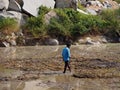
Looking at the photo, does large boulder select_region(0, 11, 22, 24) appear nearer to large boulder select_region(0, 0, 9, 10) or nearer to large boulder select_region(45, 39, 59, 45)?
large boulder select_region(0, 0, 9, 10)

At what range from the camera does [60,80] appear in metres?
15.2

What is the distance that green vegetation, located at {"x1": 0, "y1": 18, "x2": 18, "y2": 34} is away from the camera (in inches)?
1231

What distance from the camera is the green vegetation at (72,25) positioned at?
32019 mm

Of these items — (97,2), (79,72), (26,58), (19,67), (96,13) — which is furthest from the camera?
(97,2)

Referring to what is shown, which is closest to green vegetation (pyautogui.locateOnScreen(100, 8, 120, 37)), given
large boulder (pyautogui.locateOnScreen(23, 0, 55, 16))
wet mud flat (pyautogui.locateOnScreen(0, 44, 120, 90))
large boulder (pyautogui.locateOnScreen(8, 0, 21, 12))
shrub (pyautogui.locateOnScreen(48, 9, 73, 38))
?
shrub (pyautogui.locateOnScreen(48, 9, 73, 38))

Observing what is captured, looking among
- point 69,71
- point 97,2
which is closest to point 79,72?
point 69,71

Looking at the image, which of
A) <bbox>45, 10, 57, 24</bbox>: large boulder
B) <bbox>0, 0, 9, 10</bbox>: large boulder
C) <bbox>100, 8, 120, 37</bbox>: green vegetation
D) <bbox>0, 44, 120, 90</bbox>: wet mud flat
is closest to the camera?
<bbox>0, 44, 120, 90</bbox>: wet mud flat

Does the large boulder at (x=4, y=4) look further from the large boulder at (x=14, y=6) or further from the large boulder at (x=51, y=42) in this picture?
the large boulder at (x=51, y=42)

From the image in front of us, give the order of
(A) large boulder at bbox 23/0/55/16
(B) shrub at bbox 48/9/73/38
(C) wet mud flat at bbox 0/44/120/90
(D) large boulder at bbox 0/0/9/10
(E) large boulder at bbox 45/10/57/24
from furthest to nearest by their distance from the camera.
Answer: (A) large boulder at bbox 23/0/55/16 → (E) large boulder at bbox 45/10/57/24 → (D) large boulder at bbox 0/0/9/10 → (B) shrub at bbox 48/9/73/38 → (C) wet mud flat at bbox 0/44/120/90

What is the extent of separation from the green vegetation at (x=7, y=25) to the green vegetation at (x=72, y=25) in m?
1.29

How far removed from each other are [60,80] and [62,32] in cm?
1690

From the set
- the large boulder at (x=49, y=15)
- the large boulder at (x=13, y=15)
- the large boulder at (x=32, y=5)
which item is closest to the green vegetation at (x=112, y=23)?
the large boulder at (x=49, y=15)

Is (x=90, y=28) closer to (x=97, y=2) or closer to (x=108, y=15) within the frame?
(x=108, y=15)

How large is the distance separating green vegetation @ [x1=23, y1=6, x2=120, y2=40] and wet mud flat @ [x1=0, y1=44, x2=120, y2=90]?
25.0ft
